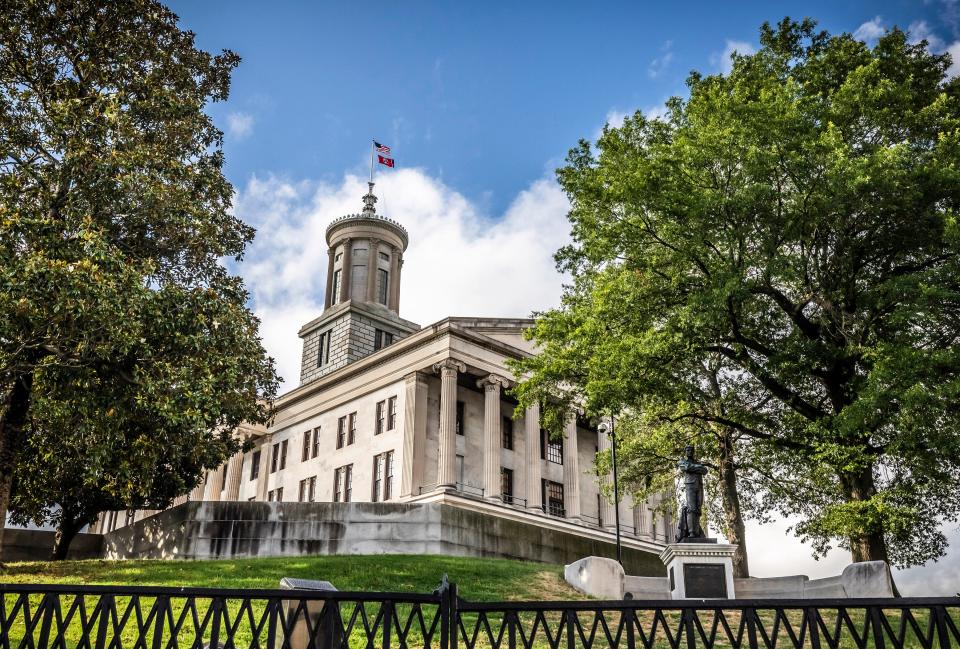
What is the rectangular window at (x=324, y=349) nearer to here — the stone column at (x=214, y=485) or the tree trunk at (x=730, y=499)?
the stone column at (x=214, y=485)

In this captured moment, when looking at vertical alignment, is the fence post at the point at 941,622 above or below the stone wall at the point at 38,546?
below

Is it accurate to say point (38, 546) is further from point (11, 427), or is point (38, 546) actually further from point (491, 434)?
point (491, 434)

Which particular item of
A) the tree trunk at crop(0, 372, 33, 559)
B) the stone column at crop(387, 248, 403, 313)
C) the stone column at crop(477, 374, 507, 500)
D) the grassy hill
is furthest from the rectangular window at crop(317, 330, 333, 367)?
the tree trunk at crop(0, 372, 33, 559)

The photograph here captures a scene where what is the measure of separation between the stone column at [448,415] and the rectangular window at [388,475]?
3.10 meters

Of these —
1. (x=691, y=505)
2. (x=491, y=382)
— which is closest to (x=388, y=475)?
(x=491, y=382)

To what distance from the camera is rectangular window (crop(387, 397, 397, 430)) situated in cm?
5019

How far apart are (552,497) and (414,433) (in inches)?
444

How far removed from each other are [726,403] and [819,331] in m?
4.34

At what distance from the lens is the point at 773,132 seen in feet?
70.4

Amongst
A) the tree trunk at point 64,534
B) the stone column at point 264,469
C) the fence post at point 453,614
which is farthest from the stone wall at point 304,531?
the stone column at point 264,469

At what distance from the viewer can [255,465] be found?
62438 mm

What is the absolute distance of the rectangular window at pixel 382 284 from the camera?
6644cm

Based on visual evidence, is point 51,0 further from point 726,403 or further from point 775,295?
point 726,403

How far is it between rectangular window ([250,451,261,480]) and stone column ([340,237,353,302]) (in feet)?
42.7
